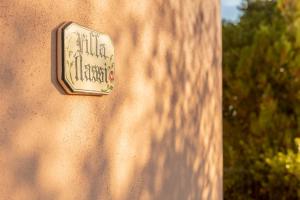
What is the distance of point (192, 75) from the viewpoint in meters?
3.79

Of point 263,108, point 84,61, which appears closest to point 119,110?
point 84,61

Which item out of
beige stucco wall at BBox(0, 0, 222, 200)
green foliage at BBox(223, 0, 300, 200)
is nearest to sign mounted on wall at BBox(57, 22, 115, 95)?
beige stucco wall at BBox(0, 0, 222, 200)

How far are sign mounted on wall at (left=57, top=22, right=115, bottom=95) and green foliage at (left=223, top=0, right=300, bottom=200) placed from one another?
5754 millimetres

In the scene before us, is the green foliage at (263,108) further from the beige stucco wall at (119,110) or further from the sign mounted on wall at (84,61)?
the sign mounted on wall at (84,61)

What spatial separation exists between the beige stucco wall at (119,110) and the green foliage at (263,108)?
3.77m

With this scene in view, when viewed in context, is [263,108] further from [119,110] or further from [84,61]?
[84,61]

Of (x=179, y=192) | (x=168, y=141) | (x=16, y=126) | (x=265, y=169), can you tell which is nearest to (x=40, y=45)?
(x=16, y=126)

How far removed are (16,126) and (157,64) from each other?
1408 mm

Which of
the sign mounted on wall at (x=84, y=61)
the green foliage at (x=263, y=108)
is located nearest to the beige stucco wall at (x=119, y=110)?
the sign mounted on wall at (x=84, y=61)

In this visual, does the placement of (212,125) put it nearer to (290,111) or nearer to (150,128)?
(150,128)

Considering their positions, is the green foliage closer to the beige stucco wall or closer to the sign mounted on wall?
the beige stucco wall

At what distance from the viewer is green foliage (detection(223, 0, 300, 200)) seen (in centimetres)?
807

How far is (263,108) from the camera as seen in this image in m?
8.10

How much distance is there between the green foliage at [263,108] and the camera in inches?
318
